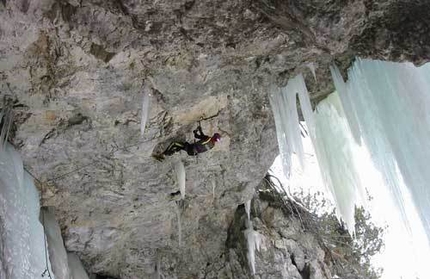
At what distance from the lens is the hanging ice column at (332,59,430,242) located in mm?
4281

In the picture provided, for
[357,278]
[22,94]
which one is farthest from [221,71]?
[357,278]

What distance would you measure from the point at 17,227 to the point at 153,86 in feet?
5.41

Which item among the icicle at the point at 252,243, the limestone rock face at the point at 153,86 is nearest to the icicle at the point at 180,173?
the limestone rock face at the point at 153,86

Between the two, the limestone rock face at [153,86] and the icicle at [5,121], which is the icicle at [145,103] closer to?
the limestone rock face at [153,86]

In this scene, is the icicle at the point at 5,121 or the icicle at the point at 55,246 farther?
the icicle at the point at 55,246

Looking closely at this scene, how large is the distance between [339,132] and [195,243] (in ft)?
9.63

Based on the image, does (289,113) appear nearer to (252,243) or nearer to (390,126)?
(390,126)

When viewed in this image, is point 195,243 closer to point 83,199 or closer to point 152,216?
point 152,216

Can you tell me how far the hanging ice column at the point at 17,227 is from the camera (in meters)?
4.39

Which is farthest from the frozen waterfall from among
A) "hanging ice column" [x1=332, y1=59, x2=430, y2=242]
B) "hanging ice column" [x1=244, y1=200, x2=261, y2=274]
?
"hanging ice column" [x1=244, y1=200, x2=261, y2=274]

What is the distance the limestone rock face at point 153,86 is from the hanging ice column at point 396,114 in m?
0.26

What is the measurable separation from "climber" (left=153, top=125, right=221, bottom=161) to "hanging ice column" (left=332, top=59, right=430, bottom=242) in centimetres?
135

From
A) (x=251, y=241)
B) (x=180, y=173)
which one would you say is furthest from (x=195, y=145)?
(x=251, y=241)

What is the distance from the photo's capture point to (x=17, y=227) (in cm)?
460
